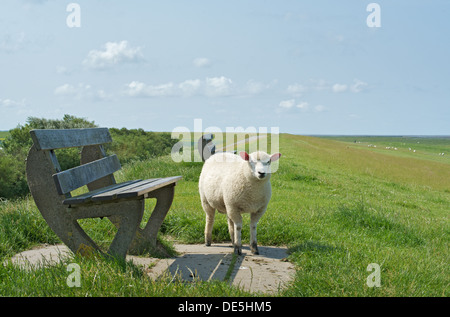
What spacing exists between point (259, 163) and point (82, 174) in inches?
86.7

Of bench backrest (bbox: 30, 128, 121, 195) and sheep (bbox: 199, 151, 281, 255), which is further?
sheep (bbox: 199, 151, 281, 255)

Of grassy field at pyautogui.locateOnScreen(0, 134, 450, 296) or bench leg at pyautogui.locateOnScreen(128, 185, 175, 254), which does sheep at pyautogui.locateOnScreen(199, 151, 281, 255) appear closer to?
bench leg at pyautogui.locateOnScreen(128, 185, 175, 254)

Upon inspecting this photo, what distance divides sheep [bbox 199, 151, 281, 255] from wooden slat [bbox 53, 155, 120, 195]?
4.77 feet

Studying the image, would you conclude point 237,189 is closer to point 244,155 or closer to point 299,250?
point 244,155

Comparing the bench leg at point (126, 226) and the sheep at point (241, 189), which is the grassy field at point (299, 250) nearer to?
the bench leg at point (126, 226)

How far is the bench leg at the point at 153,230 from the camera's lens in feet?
19.4

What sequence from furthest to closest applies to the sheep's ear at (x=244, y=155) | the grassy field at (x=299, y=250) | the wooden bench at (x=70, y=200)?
the sheep's ear at (x=244, y=155) < the wooden bench at (x=70, y=200) < the grassy field at (x=299, y=250)

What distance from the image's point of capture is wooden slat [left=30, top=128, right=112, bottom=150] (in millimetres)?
4871

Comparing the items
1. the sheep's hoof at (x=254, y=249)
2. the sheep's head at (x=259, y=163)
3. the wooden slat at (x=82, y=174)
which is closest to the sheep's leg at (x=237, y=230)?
the sheep's hoof at (x=254, y=249)

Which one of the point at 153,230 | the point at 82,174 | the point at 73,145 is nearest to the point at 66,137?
the point at 73,145

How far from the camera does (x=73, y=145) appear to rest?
5.60 metres

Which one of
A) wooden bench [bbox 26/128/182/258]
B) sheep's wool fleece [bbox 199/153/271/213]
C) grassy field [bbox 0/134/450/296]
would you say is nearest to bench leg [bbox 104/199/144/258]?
wooden bench [bbox 26/128/182/258]

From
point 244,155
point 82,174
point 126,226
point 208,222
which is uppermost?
point 244,155

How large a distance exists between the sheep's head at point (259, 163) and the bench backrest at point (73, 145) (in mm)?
1986
